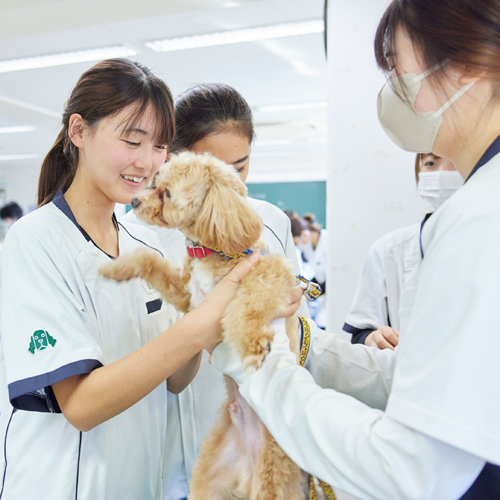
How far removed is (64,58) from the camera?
6.19 metres

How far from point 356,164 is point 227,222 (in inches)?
74.9

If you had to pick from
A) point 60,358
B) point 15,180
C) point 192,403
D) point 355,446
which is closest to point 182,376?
point 192,403

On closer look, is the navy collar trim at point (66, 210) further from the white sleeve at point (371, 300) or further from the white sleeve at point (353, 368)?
the white sleeve at point (371, 300)

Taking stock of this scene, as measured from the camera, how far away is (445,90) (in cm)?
83

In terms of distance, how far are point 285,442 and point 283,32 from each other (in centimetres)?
551

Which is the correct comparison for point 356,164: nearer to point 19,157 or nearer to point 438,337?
point 438,337

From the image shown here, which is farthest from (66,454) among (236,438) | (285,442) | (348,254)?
(348,254)

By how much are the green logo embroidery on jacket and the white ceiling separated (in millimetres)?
4516

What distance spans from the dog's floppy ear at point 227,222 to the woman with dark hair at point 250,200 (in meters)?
0.31

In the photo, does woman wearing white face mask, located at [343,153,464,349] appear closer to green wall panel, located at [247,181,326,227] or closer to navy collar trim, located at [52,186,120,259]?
navy collar trim, located at [52,186,120,259]

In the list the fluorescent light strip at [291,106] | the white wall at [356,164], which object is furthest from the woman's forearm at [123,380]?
the fluorescent light strip at [291,106]

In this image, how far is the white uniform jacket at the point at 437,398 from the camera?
2.06 ft

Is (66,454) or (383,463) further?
(66,454)

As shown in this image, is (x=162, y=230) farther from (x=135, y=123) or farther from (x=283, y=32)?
(x=283, y=32)
